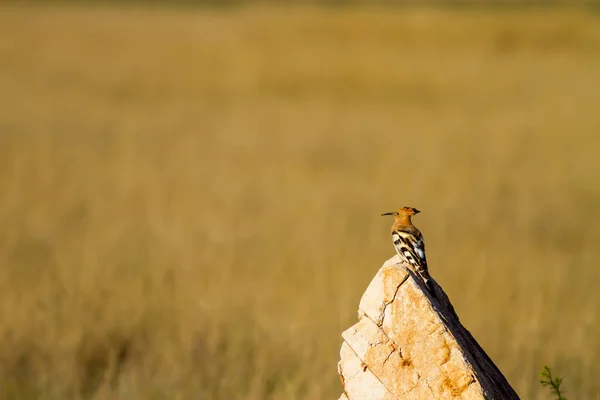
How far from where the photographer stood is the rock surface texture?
3.04 metres

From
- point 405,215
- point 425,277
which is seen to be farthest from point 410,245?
point 405,215

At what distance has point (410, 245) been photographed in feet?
12.6

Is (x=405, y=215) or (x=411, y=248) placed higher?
(x=405, y=215)

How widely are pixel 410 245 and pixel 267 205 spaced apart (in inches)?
340

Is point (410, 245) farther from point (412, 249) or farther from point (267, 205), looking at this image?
point (267, 205)

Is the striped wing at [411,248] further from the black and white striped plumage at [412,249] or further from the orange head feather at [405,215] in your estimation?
the orange head feather at [405,215]

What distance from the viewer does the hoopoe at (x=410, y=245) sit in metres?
3.54

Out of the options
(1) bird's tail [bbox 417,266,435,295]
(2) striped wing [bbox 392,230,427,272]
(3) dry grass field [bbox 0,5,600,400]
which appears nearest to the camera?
(1) bird's tail [bbox 417,266,435,295]

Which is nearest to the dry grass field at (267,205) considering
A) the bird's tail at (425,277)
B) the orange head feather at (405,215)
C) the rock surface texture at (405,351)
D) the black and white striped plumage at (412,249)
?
the orange head feather at (405,215)

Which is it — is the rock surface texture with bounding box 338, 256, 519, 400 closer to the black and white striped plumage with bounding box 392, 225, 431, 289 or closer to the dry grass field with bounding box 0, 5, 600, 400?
the black and white striped plumage with bounding box 392, 225, 431, 289

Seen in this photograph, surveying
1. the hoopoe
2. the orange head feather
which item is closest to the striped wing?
the hoopoe

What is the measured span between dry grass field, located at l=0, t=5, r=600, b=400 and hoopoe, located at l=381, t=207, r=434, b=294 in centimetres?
214

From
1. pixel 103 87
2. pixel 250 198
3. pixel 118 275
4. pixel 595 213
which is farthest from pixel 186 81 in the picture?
pixel 118 275

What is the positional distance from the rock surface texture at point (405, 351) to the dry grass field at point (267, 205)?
298 cm
